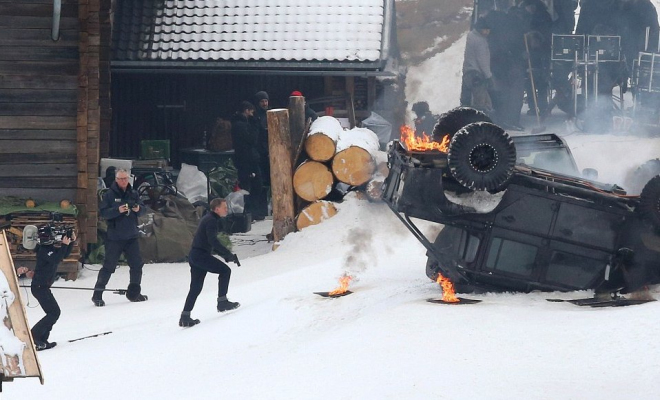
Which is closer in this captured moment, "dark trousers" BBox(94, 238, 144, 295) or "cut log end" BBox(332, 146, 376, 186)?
"dark trousers" BBox(94, 238, 144, 295)

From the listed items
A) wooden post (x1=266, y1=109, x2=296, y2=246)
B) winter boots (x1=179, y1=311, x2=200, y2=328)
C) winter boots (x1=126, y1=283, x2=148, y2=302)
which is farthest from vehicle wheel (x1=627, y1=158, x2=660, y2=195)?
winter boots (x1=126, y1=283, x2=148, y2=302)

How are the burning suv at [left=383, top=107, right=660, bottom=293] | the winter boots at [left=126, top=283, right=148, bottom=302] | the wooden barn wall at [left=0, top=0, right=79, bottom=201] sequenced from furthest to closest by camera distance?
the wooden barn wall at [left=0, top=0, right=79, bottom=201], the winter boots at [left=126, top=283, right=148, bottom=302], the burning suv at [left=383, top=107, right=660, bottom=293]

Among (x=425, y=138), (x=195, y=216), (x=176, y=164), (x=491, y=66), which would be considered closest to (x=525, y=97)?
(x=491, y=66)

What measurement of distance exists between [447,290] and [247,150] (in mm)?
8443

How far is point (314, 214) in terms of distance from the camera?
17375 mm

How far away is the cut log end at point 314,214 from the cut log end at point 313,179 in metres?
0.21

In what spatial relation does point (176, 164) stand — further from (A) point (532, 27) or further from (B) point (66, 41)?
(A) point (532, 27)

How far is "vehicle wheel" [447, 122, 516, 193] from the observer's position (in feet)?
37.2

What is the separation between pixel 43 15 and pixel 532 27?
11288mm

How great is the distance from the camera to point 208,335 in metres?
12.1

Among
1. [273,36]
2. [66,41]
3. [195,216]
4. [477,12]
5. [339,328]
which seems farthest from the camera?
[477,12]

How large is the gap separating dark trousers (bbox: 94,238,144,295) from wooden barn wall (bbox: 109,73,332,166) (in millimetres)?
7682

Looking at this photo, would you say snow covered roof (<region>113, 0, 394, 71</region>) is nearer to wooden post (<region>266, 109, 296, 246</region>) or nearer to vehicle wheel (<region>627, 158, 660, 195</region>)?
wooden post (<region>266, 109, 296, 246</region>)

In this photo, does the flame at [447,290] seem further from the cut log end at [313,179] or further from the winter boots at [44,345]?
the cut log end at [313,179]
